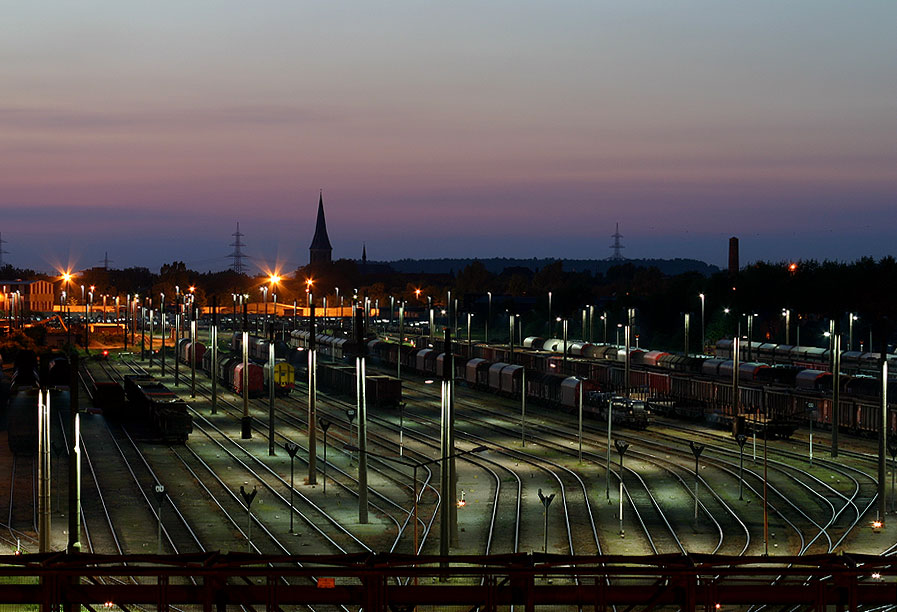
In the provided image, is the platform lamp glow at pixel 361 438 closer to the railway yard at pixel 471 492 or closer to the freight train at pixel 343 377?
the railway yard at pixel 471 492

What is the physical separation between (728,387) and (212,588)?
70187mm

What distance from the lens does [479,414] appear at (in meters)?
88.3

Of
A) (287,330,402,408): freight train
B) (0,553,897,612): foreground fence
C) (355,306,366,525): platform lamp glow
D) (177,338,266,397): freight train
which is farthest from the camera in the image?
(177,338,266,397): freight train

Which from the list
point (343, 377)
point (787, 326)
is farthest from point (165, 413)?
point (787, 326)

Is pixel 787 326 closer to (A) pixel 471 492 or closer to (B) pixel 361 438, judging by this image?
(A) pixel 471 492

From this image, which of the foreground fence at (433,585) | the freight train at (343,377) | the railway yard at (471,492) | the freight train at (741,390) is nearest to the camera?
the foreground fence at (433,585)

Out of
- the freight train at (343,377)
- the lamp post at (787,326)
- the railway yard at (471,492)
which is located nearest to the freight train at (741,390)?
the railway yard at (471,492)

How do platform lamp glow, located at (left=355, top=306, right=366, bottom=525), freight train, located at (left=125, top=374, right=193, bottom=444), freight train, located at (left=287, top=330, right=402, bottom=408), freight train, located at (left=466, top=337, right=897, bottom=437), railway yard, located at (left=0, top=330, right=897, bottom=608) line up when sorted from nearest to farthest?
1. railway yard, located at (left=0, top=330, right=897, bottom=608)
2. platform lamp glow, located at (left=355, top=306, right=366, bottom=525)
3. freight train, located at (left=125, top=374, right=193, bottom=444)
4. freight train, located at (left=466, top=337, right=897, bottom=437)
5. freight train, located at (left=287, top=330, right=402, bottom=408)

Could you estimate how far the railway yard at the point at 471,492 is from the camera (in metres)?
44.8

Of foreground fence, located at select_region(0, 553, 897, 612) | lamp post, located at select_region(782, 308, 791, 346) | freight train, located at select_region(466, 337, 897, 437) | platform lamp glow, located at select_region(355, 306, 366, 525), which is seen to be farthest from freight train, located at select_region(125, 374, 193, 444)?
lamp post, located at select_region(782, 308, 791, 346)

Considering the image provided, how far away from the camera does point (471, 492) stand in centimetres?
5553

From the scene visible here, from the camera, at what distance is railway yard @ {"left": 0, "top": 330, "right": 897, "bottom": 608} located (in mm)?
44812

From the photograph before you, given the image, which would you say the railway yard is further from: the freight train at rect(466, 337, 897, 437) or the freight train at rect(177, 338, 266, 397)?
the freight train at rect(177, 338, 266, 397)

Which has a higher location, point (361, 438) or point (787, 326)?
point (787, 326)
